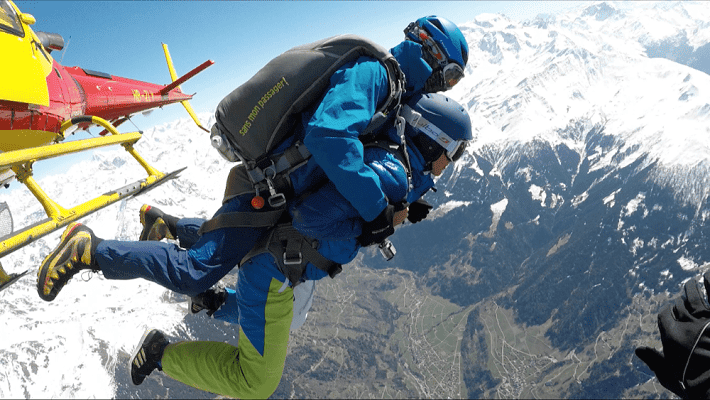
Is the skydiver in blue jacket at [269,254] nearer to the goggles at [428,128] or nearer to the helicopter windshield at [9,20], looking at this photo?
the goggles at [428,128]

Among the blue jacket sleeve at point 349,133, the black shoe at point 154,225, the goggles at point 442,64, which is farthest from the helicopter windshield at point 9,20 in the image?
the goggles at point 442,64

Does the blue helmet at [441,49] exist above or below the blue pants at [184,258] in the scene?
above

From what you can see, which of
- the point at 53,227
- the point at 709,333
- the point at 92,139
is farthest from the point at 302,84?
the point at 92,139

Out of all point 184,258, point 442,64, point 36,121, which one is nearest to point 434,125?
point 442,64

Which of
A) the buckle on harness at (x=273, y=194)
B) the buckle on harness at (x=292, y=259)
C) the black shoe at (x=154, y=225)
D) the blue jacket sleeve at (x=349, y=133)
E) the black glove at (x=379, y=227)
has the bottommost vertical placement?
the black shoe at (x=154, y=225)

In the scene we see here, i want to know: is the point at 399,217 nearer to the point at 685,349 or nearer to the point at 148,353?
the point at 685,349
